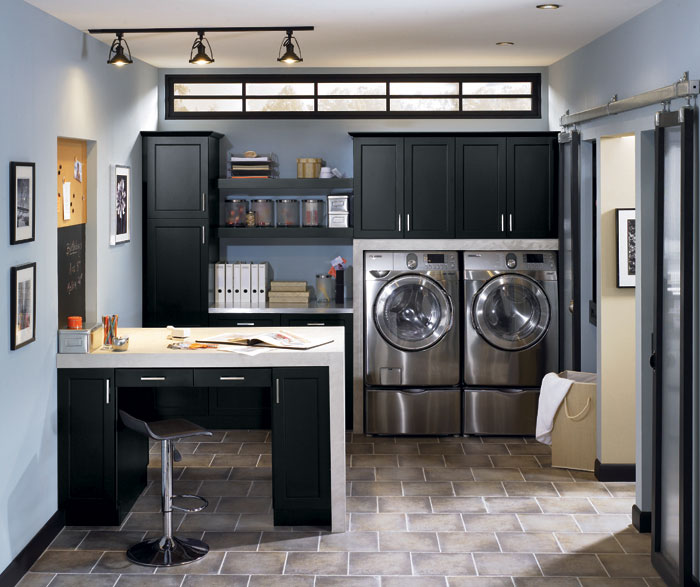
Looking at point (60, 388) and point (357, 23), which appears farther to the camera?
point (357, 23)

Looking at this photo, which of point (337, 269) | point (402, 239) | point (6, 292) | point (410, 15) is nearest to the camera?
point (6, 292)

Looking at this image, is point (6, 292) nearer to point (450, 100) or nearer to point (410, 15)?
point (410, 15)

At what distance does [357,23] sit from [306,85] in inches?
83.2

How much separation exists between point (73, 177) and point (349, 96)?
2662 mm

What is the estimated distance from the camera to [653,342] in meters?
4.71

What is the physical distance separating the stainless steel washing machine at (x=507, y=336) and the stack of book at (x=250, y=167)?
1669 millimetres

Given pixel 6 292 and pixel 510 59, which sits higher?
A: pixel 510 59

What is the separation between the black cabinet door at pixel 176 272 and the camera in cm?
693

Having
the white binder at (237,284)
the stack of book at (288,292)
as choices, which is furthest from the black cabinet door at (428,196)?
the white binder at (237,284)

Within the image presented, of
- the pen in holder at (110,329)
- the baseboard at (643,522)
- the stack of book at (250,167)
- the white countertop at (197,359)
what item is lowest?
the baseboard at (643,522)

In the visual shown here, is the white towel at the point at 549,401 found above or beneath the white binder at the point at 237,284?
beneath

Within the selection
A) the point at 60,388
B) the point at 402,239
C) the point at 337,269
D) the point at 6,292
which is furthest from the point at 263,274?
the point at 6,292

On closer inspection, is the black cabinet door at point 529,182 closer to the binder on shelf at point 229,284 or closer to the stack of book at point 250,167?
the stack of book at point 250,167

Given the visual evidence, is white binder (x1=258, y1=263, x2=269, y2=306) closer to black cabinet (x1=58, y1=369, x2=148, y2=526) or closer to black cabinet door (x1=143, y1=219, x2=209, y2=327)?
black cabinet door (x1=143, y1=219, x2=209, y2=327)
